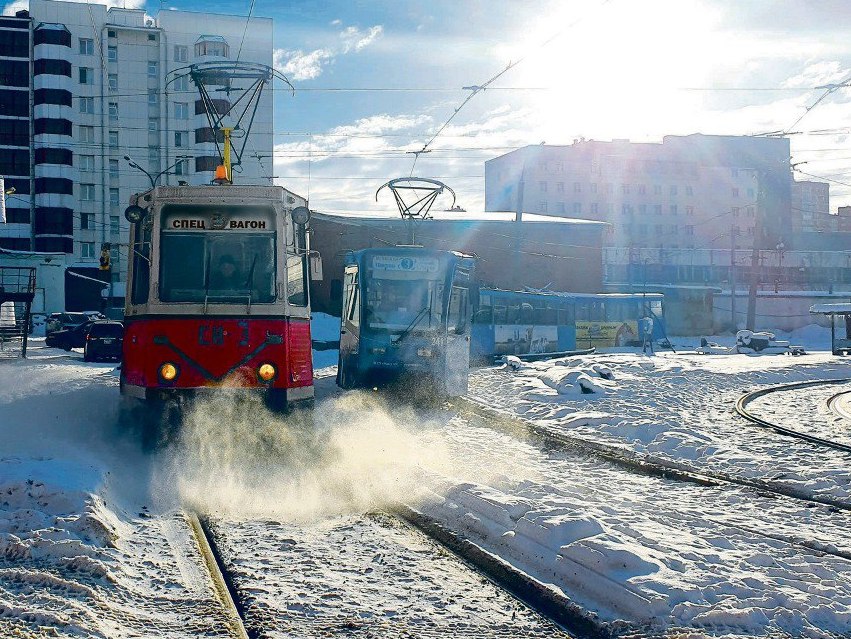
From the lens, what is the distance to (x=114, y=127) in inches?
2692

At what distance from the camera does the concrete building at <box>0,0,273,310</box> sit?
216ft

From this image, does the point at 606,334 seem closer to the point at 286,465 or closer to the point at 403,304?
the point at 403,304

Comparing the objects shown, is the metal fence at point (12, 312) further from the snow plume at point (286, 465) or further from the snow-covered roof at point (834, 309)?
the snow-covered roof at point (834, 309)

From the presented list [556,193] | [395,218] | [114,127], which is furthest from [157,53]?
[556,193]

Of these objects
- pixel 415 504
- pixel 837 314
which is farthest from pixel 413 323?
pixel 837 314

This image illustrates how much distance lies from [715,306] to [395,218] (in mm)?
27769

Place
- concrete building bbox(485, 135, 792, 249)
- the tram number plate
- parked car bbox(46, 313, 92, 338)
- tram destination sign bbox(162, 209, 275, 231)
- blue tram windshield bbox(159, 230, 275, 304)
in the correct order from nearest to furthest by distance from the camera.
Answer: the tram number plate
blue tram windshield bbox(159, 230, 275, 304)
tram destination sign bbox(162, 209, 275, 231)
parked car bbox(46, 313, 92, 338)
concrete building bbox(485, 135, 792, 249)

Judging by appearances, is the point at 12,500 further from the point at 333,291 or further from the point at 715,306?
the point at 715,306

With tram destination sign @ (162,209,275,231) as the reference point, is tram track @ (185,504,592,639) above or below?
below

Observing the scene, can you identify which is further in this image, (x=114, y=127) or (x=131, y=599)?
(x=114, y=127)

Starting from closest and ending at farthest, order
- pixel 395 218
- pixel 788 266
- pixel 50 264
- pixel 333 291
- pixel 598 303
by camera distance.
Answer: pixel 333 291, pixel 598 303, pixel 395 218, pixel 50 264, pixel 788 266

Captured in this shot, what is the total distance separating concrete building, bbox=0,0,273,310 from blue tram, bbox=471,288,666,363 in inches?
1318

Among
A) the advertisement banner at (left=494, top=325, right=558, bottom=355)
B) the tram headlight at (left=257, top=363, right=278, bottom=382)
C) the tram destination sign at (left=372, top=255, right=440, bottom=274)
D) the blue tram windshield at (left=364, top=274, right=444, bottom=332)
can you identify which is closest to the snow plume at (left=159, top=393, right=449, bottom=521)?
the tram headlight at (left=257, top=363, right=278, bottom=382)

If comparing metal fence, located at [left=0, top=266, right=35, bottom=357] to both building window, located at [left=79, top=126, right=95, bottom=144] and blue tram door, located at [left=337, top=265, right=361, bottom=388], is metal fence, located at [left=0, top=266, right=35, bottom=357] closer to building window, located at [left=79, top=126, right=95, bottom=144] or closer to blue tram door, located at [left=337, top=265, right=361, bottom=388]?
blue tram door, located at [left=337, top=265, right=361, bottom=388]
